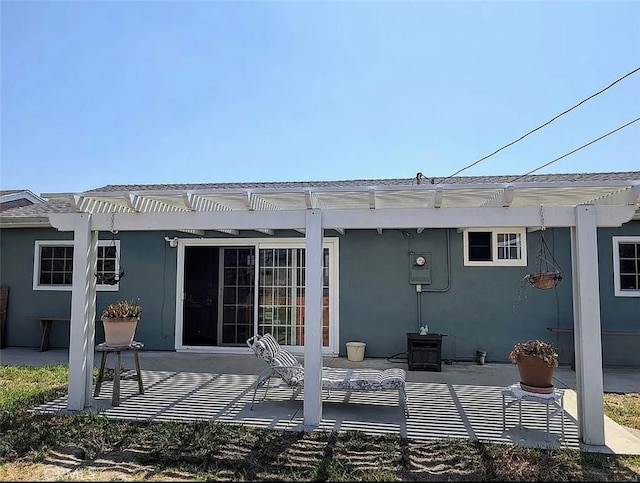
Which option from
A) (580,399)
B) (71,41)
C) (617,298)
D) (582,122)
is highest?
(71,41)

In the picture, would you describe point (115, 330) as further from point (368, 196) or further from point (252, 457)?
point (368, 196)

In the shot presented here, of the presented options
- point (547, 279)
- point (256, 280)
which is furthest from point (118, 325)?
point (547, 279)

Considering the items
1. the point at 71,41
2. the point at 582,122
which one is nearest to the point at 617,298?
the point at 582,122

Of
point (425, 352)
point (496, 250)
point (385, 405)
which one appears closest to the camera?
point (385, 405)

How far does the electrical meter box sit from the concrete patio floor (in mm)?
1637

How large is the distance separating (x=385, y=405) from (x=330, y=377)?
2.60 feet

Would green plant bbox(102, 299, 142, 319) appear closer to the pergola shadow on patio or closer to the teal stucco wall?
the pergola shadow on patio

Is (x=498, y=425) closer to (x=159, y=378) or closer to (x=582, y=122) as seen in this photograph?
(x=159, y=378)

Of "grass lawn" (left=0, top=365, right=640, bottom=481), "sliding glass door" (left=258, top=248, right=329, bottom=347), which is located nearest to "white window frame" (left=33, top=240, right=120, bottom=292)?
"sliding glass door" (left=258, top=248, right=329, bottom=347)

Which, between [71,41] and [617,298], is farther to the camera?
[617,298]

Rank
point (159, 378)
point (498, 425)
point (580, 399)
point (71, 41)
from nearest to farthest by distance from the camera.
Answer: point (580, 399) → point (498, 425) → point (159, 378) → point (71, 41)

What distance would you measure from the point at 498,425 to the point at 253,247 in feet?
19.6

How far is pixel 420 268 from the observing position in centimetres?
845

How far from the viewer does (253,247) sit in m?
9.27
